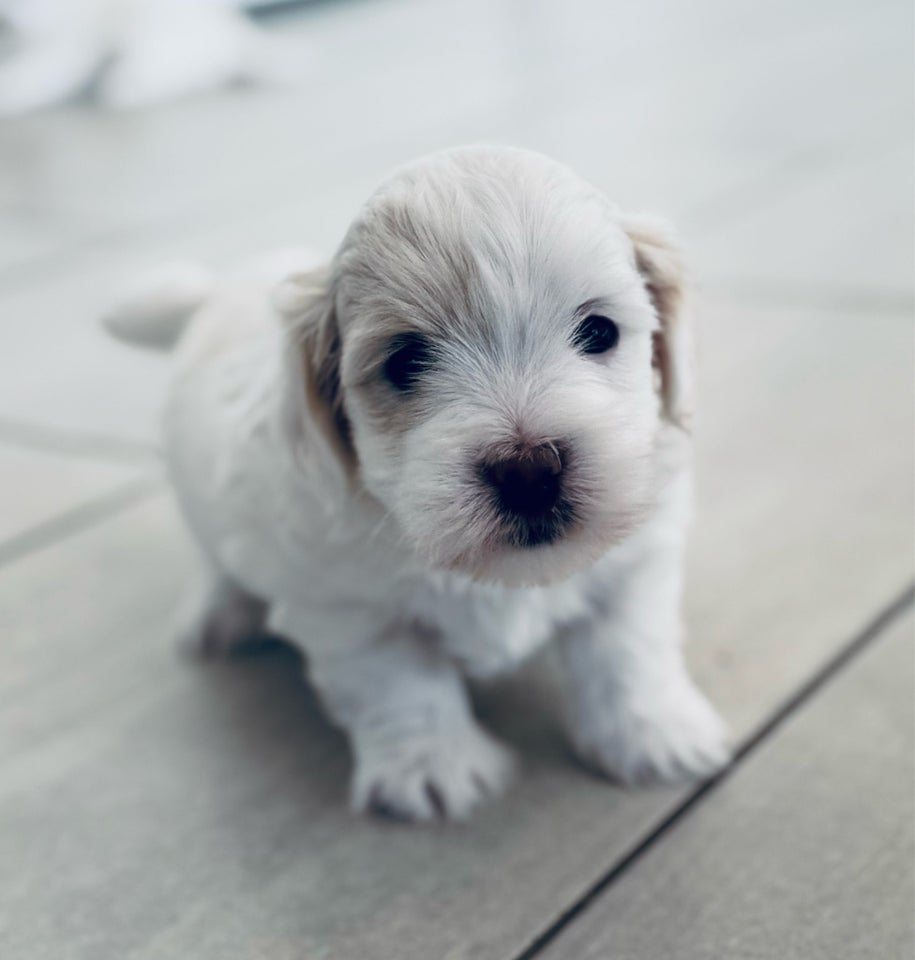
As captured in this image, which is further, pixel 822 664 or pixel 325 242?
pixel 325 242

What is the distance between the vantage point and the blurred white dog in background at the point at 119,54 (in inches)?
353

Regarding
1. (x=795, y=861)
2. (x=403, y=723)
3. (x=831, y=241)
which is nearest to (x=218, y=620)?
(x=403, y=723)

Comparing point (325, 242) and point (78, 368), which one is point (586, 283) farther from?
point (325, 242)

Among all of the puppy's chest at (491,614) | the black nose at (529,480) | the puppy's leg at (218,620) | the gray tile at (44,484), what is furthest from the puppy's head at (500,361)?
the gray tile at (44,484)

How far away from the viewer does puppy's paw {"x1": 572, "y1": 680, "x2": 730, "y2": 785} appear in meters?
2.05

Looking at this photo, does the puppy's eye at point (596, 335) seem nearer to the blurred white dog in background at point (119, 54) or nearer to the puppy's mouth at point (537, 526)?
the puppy's mouth at point (537, 526)

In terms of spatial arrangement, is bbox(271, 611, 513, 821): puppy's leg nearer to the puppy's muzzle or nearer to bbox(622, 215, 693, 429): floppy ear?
the puppy's muzzle

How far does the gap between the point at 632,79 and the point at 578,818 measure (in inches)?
276

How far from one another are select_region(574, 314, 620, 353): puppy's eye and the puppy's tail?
122 cm

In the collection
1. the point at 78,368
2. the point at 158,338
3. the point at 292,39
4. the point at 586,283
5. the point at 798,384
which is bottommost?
the point at 292,39

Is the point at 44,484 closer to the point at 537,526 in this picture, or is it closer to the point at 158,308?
the point at 158,308

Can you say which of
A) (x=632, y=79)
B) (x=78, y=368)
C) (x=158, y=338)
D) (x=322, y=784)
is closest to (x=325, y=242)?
(x=78, y=368)

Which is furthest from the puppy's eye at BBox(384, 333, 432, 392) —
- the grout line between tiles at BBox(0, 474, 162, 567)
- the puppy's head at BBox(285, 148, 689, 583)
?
the grout line between tiles at BBox(0, 474, 162, 567)

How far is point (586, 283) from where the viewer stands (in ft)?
5.38
